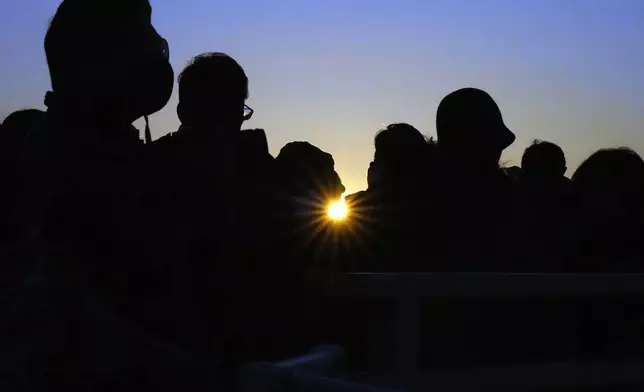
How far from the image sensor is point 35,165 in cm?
188

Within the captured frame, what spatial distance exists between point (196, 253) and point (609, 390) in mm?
1376

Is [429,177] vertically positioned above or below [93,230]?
above

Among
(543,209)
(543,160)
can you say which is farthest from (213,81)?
(543,160)

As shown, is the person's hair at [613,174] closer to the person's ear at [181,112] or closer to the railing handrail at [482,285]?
the railing handrail at [482,285]

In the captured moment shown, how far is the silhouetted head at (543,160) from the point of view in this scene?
4798mm

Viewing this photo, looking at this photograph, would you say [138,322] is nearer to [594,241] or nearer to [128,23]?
[128,23]

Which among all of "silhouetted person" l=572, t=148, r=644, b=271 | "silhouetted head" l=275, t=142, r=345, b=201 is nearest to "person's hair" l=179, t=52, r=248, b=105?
"silhouetted head" l=275, t=142, r=345, b=201

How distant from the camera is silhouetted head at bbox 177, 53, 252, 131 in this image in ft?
9.33

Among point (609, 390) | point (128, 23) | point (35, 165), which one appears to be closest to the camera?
point (35, 165)

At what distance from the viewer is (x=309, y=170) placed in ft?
10.6

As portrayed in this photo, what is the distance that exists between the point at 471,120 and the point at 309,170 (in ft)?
3.32

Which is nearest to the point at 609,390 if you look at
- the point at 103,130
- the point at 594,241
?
the point at 594,241

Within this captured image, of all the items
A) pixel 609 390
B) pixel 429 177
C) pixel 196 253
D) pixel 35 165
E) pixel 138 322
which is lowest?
pixel 609 390

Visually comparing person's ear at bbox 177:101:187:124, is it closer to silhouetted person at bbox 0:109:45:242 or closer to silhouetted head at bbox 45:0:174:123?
silhouetted head at bbox 45:0:174:123
